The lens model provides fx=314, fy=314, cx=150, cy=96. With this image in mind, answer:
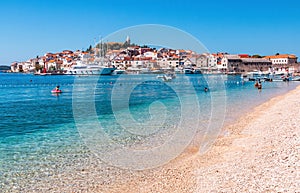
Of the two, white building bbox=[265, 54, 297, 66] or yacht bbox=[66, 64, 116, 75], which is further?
white building bbox=[265, 54, 297, 66]

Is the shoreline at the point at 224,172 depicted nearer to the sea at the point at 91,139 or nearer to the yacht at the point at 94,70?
the sea at the point at 91,139

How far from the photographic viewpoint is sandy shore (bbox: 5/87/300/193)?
6766mm

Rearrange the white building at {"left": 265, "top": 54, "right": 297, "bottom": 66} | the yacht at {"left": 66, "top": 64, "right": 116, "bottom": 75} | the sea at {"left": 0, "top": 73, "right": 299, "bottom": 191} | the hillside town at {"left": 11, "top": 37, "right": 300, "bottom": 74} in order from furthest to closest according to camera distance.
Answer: the white building at {"left": 265, "top": 54, "right": 297, "bottom": 66} < the yacht at {"left": 66, "top": 64, "right": 116, "bottom": 75} < the hillside town at {"left": 11, "top": 37, "right": 300, "bottom": 74} < the sea at {"left": 0, "top": 73, "right": 299, "bottom": 191}

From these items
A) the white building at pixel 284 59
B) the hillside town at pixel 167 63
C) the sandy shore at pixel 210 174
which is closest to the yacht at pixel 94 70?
the hillside town at pixel 167 63

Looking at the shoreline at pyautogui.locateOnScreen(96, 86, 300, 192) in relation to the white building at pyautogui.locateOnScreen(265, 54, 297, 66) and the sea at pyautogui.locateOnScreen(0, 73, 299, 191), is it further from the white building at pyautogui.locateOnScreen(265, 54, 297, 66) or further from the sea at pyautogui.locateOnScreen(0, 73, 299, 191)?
the white building at pyautogui.locateOnScreen(265, 54, 297, 66)

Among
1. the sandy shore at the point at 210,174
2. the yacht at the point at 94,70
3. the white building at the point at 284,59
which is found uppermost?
the white building at the point at 284,59

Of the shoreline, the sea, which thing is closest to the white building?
the sea

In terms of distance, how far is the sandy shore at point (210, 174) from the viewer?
22.2ft

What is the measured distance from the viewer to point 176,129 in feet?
50.0

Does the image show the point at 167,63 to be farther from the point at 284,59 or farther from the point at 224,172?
the point at 224,172

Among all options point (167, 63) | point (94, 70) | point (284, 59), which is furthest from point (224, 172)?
point (284, 59)

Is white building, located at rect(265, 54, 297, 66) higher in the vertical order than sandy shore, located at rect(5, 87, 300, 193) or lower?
higher

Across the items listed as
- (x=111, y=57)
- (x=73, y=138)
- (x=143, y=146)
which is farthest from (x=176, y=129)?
(x=111, y=57)

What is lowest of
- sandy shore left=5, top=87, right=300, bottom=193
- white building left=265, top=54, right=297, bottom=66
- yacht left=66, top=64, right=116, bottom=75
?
sandy shore left=5, top=87, right=300, bottom=193
